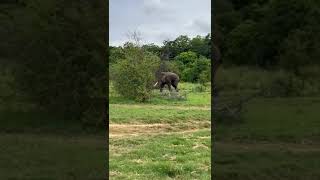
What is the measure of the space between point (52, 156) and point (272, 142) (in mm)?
2450

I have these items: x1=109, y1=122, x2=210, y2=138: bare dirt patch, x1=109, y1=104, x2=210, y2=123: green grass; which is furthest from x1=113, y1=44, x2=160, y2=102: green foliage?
x1=109, y1=122, x2=210, y2=138: bare dirt patch

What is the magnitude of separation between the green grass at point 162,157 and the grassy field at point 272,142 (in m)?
0.17

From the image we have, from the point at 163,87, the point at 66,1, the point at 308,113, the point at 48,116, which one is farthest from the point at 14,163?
the point at 163,87

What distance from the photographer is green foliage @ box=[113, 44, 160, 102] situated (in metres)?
9.97

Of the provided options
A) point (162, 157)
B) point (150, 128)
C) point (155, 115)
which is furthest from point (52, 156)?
point (155, 115)

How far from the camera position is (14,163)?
186 inches

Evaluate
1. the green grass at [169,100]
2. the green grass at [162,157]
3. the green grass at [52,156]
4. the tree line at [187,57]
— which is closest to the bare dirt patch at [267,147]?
the green grass at [162,157]

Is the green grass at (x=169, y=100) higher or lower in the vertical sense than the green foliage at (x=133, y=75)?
lower

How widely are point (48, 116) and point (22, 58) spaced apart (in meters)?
0.95

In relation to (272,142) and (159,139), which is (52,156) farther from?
(272,142)

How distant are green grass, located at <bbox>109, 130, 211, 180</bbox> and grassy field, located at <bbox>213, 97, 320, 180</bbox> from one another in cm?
17

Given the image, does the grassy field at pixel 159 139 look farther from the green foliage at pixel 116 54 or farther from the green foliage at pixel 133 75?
Answer: the green foliage at pixel 116 54

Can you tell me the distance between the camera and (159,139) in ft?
20.7

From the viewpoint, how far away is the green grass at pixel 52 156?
4367mm
